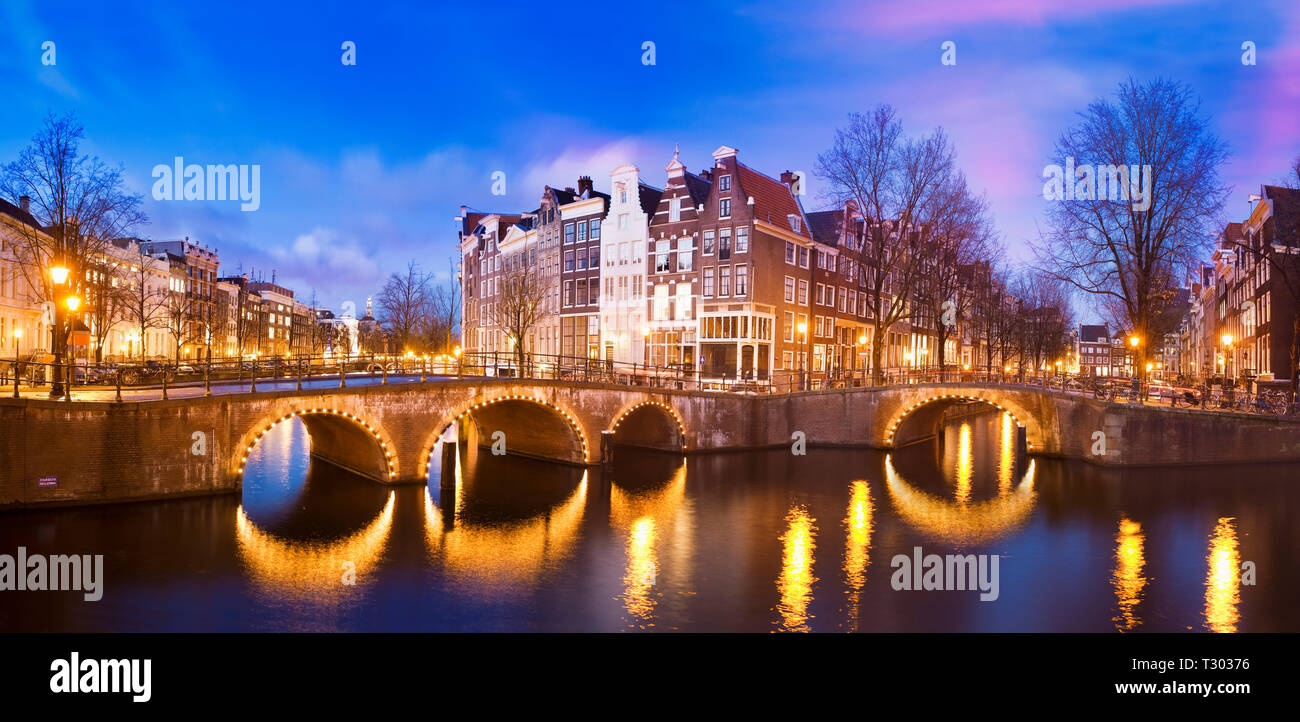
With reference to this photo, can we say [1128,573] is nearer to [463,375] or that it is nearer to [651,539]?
[651,539]

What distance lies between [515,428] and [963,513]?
20.5 meters

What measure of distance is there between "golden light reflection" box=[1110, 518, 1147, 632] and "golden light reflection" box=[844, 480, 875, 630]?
5.12m

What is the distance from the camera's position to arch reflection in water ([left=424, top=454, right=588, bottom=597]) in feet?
63.1

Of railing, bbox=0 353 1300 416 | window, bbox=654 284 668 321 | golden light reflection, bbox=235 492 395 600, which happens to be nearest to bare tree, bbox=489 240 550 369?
window, bbox=654 284 668 321

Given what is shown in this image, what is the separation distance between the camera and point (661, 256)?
54.0m

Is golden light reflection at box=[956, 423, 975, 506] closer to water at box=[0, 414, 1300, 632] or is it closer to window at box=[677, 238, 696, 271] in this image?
water at box=[0, 414, 1300, 632]

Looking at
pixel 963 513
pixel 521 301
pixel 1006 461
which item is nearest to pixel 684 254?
pixel 521 301

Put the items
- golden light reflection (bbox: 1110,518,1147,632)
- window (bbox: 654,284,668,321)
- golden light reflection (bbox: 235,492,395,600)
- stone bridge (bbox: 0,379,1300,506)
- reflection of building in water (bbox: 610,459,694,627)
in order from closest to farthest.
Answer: golden light reflection (bbox: 1110,518,1147,632) → reflection of building in water (bbox: 610,459,694,627) → golden light reflection (bbox: 235,492,395,600) → stone bridge (bbox: 0,379,1300,506) → window (bbox: 654,284,668,321)

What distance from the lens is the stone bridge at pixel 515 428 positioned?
22.4m

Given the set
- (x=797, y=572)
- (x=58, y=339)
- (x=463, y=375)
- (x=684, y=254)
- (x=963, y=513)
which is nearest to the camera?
(x=797, y=572)

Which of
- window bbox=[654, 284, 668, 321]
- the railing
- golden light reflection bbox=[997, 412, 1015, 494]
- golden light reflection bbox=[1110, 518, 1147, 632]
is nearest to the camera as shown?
golden light reflection bbox=[1110, 518, 1147, 632]

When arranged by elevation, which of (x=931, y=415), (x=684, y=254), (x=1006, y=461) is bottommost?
(x=1006, y=461)
